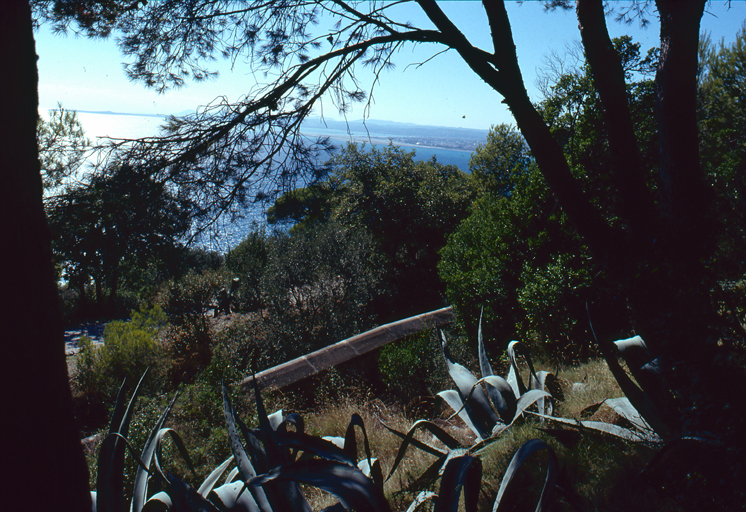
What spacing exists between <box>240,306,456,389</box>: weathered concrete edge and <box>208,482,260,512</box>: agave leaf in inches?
134

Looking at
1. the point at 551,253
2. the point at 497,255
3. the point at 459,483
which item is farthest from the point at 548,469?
the point at 497,255

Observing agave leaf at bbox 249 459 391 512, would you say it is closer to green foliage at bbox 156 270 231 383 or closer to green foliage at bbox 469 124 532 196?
green foliage at bbox 156 270 231 383

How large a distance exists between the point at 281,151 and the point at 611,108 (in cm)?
293

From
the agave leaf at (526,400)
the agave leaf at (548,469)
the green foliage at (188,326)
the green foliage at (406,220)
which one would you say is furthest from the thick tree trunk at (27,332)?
the green foliage at (406,220)

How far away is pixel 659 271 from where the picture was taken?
270 centimetres

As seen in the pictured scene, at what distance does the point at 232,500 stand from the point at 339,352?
457 centimetres

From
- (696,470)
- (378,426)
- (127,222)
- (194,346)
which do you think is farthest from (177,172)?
(194,346)

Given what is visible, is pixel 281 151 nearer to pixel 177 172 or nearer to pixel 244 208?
pixel 244 208

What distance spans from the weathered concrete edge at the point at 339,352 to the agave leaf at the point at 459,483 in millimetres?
4370

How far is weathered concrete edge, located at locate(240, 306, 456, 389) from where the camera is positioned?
230 inches

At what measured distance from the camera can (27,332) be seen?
1345 millimetres

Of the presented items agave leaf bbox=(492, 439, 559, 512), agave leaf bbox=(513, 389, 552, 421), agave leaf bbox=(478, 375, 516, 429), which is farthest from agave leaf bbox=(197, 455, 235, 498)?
agave leaf bbox=(513, 389, 552, 421)

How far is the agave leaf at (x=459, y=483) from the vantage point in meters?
1.51

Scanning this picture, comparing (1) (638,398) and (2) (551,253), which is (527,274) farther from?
(1) (638,398)
